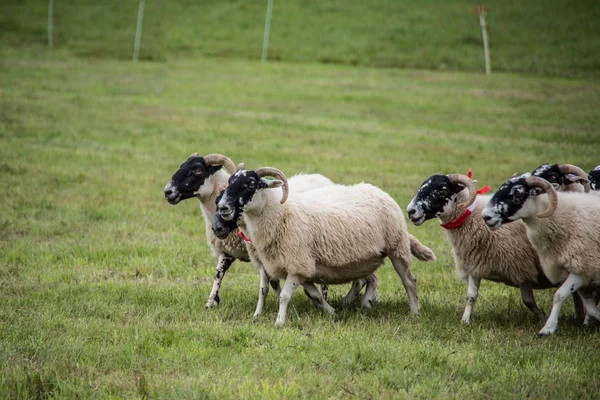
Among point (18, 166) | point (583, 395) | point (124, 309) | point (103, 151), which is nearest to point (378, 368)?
point (583, 395)

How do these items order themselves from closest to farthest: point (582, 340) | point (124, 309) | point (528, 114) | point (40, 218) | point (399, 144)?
point (582, 340) → point (124, 309) → point (40, 218) → point (399, 144) → point (528, 114)

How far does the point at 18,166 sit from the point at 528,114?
1699 centimetres

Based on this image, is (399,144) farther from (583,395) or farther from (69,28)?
(69,28)

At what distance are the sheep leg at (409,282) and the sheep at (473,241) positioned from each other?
615mm

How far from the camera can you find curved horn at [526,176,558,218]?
7117 mm

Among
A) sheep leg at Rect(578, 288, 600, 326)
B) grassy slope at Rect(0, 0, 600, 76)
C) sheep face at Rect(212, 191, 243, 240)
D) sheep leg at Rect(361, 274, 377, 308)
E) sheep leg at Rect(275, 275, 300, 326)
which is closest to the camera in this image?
sheep leg at Rect(578, 288, 600, 326)

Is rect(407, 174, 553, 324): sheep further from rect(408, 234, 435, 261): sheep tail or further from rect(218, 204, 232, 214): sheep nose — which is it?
rect(218, 204, 232, 214): sheep nose

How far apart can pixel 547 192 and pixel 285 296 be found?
3.08 metres

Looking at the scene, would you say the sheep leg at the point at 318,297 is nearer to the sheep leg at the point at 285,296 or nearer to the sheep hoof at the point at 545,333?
the sheep leg at the point at 285,296

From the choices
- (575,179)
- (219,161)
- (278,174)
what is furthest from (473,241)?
(219,161)

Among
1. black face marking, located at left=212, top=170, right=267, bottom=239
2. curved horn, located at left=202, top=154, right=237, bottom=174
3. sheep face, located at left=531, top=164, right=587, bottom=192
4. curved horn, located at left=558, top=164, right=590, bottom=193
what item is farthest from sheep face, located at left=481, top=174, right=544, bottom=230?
curved horn, located at left=202, top=154, right=237, bottom=174

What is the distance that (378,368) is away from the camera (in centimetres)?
610

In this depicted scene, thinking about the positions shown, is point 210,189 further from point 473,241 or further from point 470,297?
point 470,297

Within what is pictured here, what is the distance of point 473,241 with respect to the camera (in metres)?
8.15
